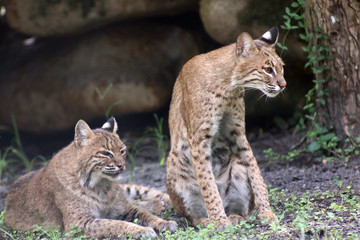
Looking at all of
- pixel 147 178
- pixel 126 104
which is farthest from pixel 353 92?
pixel 126 104

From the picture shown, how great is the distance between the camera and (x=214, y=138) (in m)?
6.01

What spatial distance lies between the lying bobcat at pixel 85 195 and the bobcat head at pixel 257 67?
62.7 inches

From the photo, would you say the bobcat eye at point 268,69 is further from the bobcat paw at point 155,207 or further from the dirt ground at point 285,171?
the bobcat paw at point 155,207

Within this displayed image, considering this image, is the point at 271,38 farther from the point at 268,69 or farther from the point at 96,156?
the point at 96,156

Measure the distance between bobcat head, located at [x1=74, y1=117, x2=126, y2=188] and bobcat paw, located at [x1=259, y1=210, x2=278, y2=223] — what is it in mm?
1551

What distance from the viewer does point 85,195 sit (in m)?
6.24

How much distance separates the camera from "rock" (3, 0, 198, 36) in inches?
365

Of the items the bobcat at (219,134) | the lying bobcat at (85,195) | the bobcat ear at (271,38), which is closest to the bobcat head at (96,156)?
the lying bobcat at (85,195)

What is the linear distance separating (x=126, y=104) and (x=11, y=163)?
220cm

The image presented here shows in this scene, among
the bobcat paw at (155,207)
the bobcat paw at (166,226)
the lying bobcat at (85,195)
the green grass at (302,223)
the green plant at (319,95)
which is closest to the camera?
the green grass at (302,223)

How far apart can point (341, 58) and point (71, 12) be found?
4.43 m

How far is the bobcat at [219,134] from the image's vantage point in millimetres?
5637

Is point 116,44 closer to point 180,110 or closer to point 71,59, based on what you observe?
point 71,59

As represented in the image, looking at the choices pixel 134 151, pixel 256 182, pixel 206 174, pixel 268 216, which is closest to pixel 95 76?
pixel 134 151
